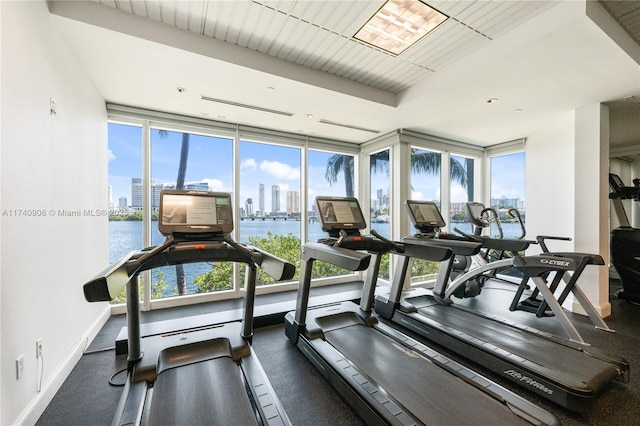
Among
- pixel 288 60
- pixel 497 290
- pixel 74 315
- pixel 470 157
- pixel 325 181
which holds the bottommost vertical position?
pixel 497 290

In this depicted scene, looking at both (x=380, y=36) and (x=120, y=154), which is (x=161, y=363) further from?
(x=380, y=36)

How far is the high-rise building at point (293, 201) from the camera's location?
15.6 feet

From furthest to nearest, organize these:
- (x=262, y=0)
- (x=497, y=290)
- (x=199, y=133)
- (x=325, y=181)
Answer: (x=325, y=181)
(x=497, y=290)
(x=199, y=133)
(x=262, y=0)

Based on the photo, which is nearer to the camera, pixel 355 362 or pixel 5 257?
pixel 5 257

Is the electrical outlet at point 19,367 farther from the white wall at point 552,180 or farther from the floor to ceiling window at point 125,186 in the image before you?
the white wall at point 552,180

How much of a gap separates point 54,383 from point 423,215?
3854 millimetres

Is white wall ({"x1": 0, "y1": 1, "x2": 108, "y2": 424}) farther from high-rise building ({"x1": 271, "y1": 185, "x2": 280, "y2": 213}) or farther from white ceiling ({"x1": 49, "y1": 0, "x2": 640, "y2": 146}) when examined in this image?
high-rise building ({"x1": 271, "y1": 185, "x2": 280, "y2": 213})

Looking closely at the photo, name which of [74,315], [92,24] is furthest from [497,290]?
[92,24]

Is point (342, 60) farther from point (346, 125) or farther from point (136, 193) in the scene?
point (136, 193)

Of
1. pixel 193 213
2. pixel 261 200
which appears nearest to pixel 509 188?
pixel 261 200

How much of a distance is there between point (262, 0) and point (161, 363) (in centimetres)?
277

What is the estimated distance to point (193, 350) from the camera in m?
2.17

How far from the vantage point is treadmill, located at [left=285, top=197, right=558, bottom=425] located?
1.61m

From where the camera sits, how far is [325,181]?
16.7 feet
